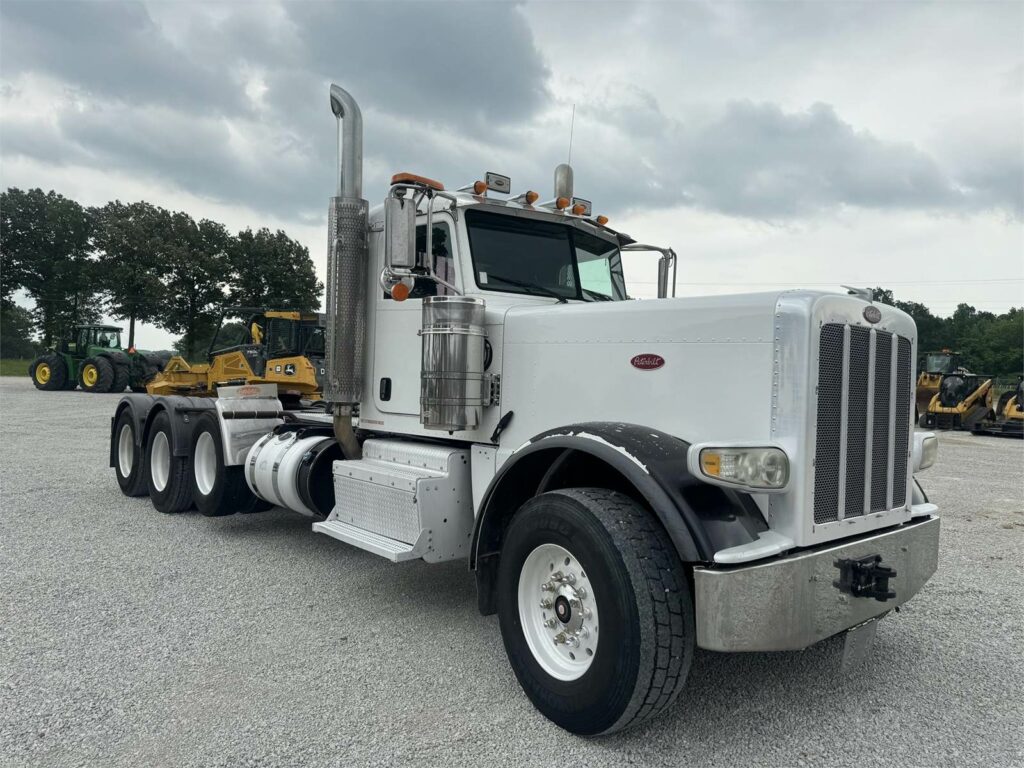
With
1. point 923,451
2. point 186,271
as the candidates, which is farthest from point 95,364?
point 923,451

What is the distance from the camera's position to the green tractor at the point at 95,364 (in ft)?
87.7

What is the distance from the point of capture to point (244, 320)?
46.2ft

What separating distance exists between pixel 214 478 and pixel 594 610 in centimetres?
492

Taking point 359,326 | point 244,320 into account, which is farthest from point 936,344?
point 359,326

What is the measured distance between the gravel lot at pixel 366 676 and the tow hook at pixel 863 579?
0.67m

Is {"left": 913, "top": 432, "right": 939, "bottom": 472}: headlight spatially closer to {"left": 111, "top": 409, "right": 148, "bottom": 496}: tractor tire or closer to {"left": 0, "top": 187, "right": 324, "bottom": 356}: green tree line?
{"left": 111, "top": 409, "right": 148, "bottom": 496}: tractor tire

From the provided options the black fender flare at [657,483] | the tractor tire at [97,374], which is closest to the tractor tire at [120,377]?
the tractor tire at [97,374]

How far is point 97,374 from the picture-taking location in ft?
87.0

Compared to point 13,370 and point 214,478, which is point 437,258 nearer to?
point 214,478

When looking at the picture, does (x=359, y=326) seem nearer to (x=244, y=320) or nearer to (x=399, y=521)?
(x=399, y=521)

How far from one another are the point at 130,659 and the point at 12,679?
52cm

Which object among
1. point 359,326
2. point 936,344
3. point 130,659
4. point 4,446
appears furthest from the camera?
point 936,344

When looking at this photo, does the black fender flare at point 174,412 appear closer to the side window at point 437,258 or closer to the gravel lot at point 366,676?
the gravel lot at point 366,676

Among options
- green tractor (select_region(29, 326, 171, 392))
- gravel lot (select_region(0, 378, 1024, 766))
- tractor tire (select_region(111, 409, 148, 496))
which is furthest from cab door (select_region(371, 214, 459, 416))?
green tractor (select_region(29, 326, 171, 392))
